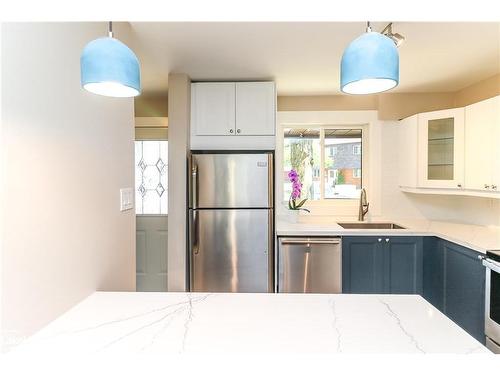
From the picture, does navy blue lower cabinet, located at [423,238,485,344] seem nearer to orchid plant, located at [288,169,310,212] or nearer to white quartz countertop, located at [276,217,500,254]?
white quartz countertop, located at [276,217,500,254]

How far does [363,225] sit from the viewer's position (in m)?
2.97

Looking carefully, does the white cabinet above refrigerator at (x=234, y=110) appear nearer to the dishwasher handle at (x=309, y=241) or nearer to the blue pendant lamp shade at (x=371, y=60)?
the dishwasher handle at (x=309, y=241)

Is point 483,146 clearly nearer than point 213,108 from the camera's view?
Yes

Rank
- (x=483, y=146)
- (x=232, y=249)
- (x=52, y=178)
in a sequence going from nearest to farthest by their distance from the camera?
(x=52, y=178)
(x=483, y=146)
(x=232, y=249)

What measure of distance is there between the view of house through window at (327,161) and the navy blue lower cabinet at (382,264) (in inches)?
34.0

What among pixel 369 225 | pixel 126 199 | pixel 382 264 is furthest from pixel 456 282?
pixel 126 199

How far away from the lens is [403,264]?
2531 millimetres

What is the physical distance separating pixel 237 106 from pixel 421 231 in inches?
74.2

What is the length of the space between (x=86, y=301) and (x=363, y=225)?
2.53m

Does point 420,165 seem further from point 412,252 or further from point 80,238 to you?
point 80,238

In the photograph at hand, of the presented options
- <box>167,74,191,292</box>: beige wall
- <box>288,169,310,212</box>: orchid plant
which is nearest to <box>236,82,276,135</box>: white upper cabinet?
<box>167,74,191,292</box>: beige wall

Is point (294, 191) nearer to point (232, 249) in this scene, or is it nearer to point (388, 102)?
point (232, 249)

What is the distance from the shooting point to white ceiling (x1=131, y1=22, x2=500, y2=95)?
182 centimetres

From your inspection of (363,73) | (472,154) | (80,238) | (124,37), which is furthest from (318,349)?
(472,154)
